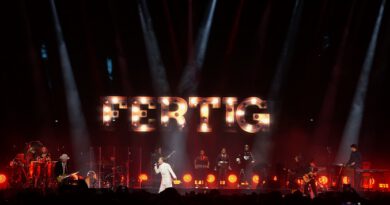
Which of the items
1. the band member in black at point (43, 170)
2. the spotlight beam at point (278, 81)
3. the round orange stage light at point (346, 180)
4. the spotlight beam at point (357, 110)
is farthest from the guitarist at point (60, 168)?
the spotlight beam at point (357, 110)

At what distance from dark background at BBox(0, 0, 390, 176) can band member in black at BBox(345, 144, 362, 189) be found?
3.08 meters

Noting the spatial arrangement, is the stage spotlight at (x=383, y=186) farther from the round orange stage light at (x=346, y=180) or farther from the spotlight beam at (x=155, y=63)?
the spotlight beam at (x=155, y=63)

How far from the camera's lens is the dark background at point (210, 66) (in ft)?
69.6

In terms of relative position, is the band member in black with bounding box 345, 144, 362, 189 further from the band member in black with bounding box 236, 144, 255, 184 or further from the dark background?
the band member in black with bounding box 236, 144, 255, 184

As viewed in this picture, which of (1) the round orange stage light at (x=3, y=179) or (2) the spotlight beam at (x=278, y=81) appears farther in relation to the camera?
(2) the spotlight beam at (x=278, y=81)

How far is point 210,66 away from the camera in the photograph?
22266mm

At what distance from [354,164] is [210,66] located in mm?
7481

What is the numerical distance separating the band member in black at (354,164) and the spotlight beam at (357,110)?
310cm

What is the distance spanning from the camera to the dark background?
69.6 feet

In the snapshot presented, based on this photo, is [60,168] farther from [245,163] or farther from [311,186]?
[245,163]

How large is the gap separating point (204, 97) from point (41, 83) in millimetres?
6773

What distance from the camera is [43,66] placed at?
2194cm

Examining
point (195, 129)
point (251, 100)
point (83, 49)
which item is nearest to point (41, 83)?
point (83, 49)

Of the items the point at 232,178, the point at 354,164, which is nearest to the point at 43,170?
the point at 232,178
